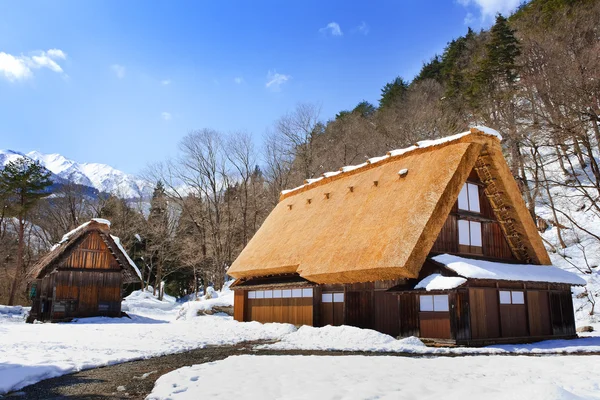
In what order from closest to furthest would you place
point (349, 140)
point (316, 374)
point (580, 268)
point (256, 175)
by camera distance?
point (316, 374), point (580, 268), point (349, 140), point (256, 175)

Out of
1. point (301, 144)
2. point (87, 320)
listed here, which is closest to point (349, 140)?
point (301, 144)

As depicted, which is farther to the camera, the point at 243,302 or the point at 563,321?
the point at 243,302

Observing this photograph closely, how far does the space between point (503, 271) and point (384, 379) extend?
8.79 metres

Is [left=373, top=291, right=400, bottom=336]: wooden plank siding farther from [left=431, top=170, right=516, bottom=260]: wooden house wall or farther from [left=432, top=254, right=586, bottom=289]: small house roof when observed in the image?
[left=431, top=170, right=516, bottom=260]: wooden house wall

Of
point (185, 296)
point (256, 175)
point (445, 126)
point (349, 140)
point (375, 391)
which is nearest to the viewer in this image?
point (375, 391)

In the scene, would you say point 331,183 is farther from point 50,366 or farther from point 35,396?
point 35,396

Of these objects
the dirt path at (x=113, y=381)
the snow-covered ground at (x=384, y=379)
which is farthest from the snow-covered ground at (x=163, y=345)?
the snow-covered ground at (x=384, y=379)

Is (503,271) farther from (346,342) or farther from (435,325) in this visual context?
(346,342)

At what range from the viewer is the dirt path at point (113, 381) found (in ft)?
22.9

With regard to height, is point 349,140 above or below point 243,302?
above

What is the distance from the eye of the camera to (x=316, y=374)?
801 centimetres

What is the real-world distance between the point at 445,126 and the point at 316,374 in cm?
3268

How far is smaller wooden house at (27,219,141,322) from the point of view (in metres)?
25.4

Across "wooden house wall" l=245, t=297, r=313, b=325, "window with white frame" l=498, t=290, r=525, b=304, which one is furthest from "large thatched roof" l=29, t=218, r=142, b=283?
"window with white frame" l=498, t=290, r=525, b=304
